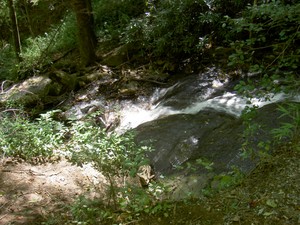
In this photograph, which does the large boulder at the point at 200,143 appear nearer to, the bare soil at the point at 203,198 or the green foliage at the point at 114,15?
the bare soil at the point at 203,198

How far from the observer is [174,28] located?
8.11 m

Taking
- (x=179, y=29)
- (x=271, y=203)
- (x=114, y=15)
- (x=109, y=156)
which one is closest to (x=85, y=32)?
(x=114, y=15)

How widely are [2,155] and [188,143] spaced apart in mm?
2808

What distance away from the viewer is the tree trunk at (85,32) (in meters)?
8.51

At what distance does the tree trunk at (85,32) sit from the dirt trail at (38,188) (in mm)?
4944

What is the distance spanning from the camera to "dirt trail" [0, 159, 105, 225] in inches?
142

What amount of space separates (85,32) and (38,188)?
18.9 ft

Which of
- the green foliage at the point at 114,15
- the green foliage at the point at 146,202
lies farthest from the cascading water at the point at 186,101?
the green foliage at the point at 114,15

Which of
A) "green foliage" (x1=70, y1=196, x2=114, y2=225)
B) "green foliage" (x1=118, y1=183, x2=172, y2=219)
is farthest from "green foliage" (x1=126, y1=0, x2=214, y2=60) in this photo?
"green foliage" (x1=70, y1=196, x2=114, y2=225)

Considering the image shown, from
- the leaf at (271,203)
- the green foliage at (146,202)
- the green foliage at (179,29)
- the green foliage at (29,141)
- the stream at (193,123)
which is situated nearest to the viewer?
the leaf at (271,203)

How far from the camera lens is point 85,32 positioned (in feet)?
→ 29.4

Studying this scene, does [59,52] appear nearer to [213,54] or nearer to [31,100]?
[31,100]

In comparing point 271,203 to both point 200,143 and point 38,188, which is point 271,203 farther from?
point 38,188

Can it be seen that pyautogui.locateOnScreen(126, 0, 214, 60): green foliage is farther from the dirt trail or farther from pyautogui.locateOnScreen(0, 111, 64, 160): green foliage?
the dirt trail
